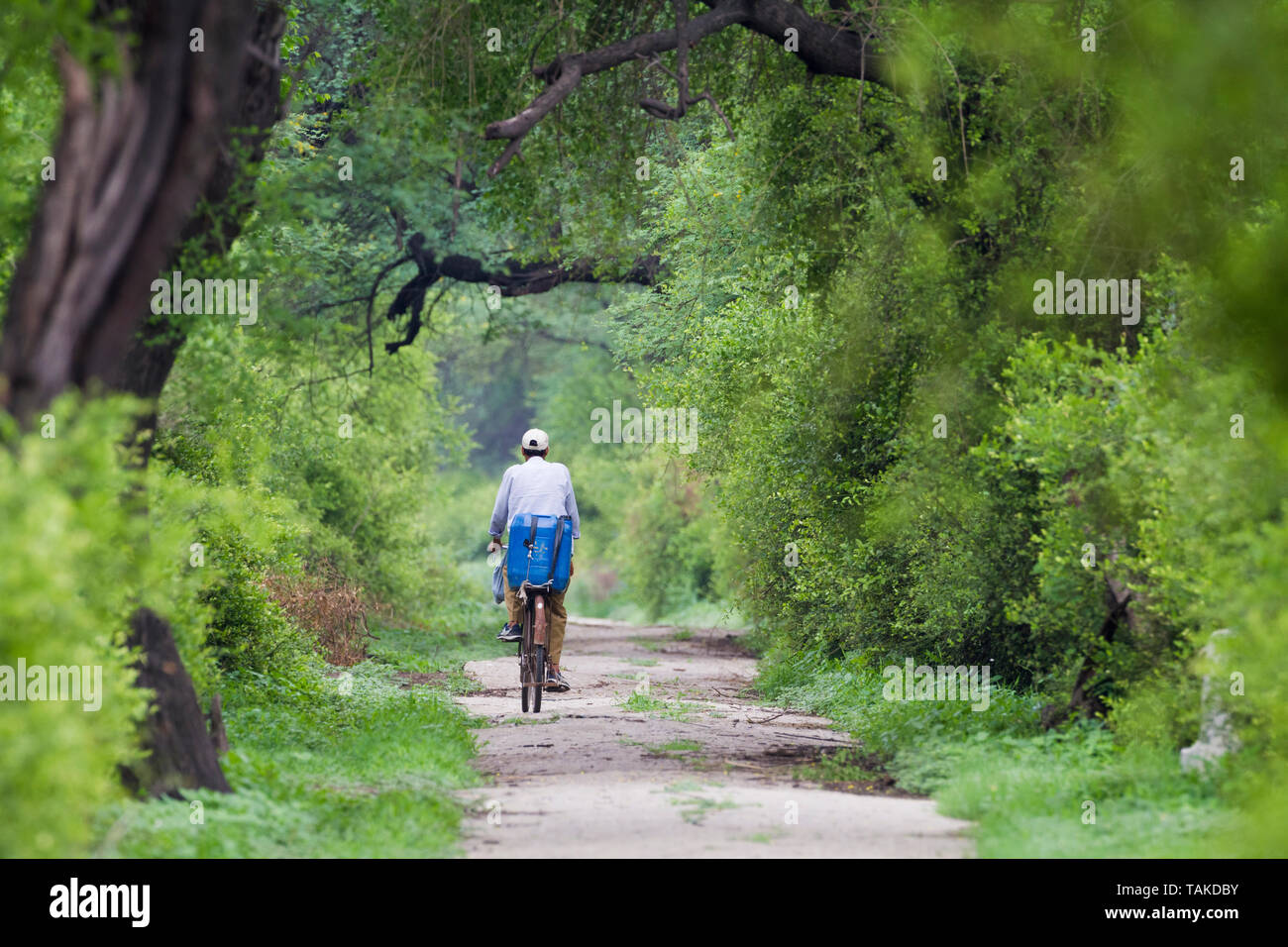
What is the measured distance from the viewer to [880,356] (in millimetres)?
12953

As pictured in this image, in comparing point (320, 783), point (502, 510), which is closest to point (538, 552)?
point (502, 510)

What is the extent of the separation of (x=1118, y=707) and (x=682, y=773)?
2.84 metres

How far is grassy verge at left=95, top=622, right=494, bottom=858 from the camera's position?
672 centimetres

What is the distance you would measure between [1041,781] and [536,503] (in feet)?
18.4

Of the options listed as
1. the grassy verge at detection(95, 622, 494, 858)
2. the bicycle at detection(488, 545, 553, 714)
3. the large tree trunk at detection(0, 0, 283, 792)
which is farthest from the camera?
the bicycle at detection(488, 545, 553, 714)

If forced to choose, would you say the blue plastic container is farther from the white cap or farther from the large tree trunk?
the large tree trunk

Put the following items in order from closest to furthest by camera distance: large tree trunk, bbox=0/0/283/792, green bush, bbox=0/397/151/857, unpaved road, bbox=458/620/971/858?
green bush, bbox=0/397/151/857, large tree trunk, bbox=0/0/283/792, unpaved road, bbox=458/620/971/858

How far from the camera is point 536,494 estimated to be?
41.6 feet

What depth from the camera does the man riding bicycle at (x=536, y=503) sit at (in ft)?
41.7

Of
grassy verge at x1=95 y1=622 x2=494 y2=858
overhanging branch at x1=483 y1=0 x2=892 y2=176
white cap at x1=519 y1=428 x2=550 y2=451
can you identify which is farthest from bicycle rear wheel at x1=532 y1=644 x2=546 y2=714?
overhanging branch at x1=483 y1=0 x2=892 y2=176

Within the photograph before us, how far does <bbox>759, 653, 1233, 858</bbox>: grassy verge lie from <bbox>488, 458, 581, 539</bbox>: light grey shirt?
10.5ft

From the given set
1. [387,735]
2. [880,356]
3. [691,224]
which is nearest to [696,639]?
[691,224]

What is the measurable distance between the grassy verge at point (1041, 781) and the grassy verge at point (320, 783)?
2.82 m

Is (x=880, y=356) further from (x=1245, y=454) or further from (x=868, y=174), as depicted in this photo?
(x=1245, y=454)
